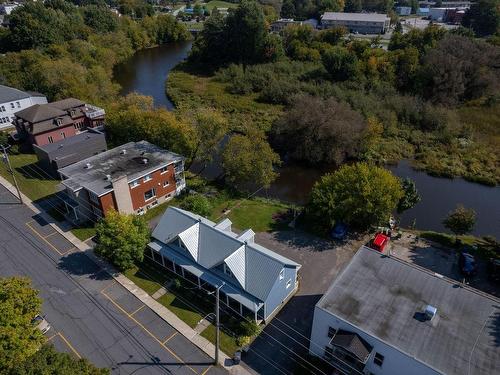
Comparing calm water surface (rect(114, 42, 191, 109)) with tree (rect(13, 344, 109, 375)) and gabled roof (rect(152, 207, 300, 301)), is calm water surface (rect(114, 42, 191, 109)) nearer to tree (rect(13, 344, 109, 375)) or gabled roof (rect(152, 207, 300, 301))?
gabled roof (rect(152, 207, 300, 301))

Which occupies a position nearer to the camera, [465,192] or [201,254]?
[201,254]

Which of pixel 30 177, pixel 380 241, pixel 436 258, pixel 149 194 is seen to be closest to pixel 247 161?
pixel 149 194

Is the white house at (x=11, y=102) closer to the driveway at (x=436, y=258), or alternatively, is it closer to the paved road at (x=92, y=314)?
the paved road at (x=92, y=314)

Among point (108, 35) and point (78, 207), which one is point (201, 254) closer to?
point (78, 207)

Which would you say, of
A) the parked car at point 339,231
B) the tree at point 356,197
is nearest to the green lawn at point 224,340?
the tree at point 356,197

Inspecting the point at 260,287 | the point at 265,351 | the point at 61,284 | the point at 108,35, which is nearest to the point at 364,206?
the point at 260,287

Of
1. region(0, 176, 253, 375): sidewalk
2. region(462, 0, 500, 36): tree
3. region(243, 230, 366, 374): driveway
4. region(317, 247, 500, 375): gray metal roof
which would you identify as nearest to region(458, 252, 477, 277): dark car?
region(317, 247, 500, 375): gray metal roof
